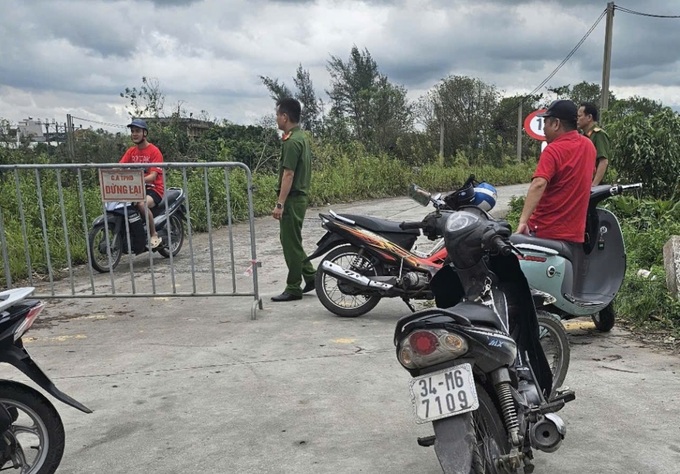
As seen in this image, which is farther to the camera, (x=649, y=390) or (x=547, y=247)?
(x=547, y=247)

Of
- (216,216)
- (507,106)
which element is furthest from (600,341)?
(507,106)

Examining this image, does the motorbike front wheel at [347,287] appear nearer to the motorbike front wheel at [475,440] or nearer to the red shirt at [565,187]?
the red shirt at [565,187]

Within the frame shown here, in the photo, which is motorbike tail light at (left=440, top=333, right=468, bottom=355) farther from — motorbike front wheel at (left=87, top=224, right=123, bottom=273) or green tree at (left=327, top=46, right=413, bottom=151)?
green tree at (left=327, top=46, right=413, bottom=151)

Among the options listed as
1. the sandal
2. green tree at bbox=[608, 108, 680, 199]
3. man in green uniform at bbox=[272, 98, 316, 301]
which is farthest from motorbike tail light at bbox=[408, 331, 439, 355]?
green tree at bbox=[608, 108, 680, 199]

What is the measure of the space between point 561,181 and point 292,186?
277 centimetres

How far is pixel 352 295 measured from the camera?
577cm

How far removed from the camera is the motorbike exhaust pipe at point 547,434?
2.68 metres

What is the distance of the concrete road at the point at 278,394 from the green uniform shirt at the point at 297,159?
1237 millimetres

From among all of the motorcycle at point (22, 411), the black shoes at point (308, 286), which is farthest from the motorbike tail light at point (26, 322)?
the black shoes at point (308, 286)

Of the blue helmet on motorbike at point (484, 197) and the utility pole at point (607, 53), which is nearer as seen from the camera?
the blue helmet on motorbike at point (484, 197)

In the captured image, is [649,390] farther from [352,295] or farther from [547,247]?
[352,295]

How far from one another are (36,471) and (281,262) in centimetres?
586

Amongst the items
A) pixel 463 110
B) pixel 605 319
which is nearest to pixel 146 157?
pixel 605 319

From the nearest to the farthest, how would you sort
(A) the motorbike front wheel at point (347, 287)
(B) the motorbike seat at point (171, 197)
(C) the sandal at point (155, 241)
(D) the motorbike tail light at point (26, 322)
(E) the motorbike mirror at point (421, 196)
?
(D) the motorbike tail light at point (26, 322), (E) the motorbike mirror at point (421, 196), (A) the motorbike front wheel at point (347, 287), (C) the sandal at point (155, 241), (B) the motorbike seat at point (171, 197)
